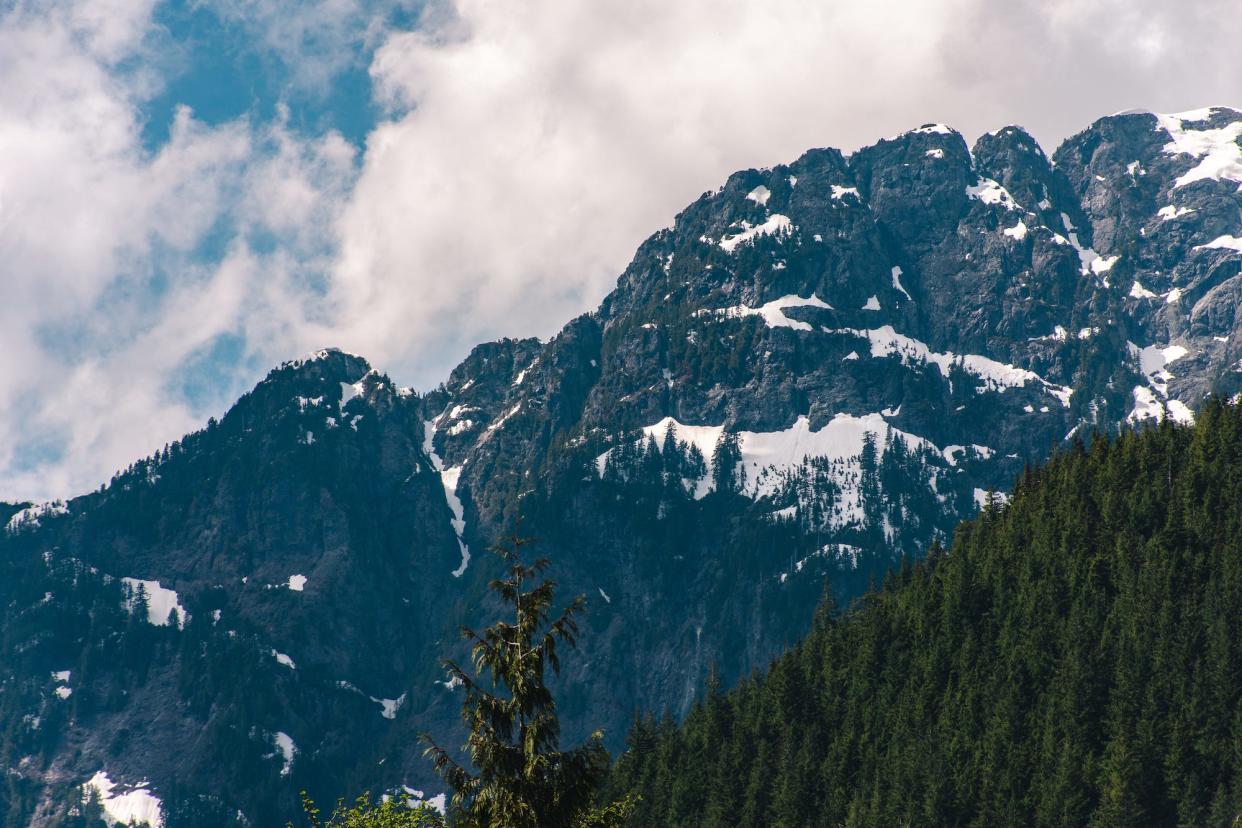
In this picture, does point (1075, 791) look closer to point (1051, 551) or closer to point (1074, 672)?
point (1074, 672)

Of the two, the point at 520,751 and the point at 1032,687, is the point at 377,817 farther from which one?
the point at 1032,687

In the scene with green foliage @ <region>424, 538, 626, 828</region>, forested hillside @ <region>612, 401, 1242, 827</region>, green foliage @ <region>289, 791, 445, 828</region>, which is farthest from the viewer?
forested hillside @ <region>612, 401, 1242, 827</region>

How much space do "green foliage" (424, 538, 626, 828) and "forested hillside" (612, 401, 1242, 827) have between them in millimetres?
107994

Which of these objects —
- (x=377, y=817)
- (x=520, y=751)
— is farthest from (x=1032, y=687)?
(x=520, y=751)

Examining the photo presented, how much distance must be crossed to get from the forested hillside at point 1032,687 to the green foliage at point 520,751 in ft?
354

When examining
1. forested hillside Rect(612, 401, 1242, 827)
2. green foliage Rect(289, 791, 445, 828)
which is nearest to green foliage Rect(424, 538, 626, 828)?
green foliage Rect(289, 791, 445, 828)

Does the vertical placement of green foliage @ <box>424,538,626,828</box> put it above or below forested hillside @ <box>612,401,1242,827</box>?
below

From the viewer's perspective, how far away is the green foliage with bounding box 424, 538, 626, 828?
40.0 metres

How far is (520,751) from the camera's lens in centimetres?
4062

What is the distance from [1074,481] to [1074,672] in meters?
36.5

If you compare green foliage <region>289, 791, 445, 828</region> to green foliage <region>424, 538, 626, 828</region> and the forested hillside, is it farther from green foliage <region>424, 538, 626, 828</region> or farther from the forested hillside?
the forested hillside

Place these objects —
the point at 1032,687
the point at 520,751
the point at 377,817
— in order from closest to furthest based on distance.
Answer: the point at 520,751 → the point at 377,817 → the point at 1032,687

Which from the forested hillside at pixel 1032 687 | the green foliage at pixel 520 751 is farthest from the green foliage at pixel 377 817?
the forested hillside at pixel 1032 687

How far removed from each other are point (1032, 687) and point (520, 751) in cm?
13160
